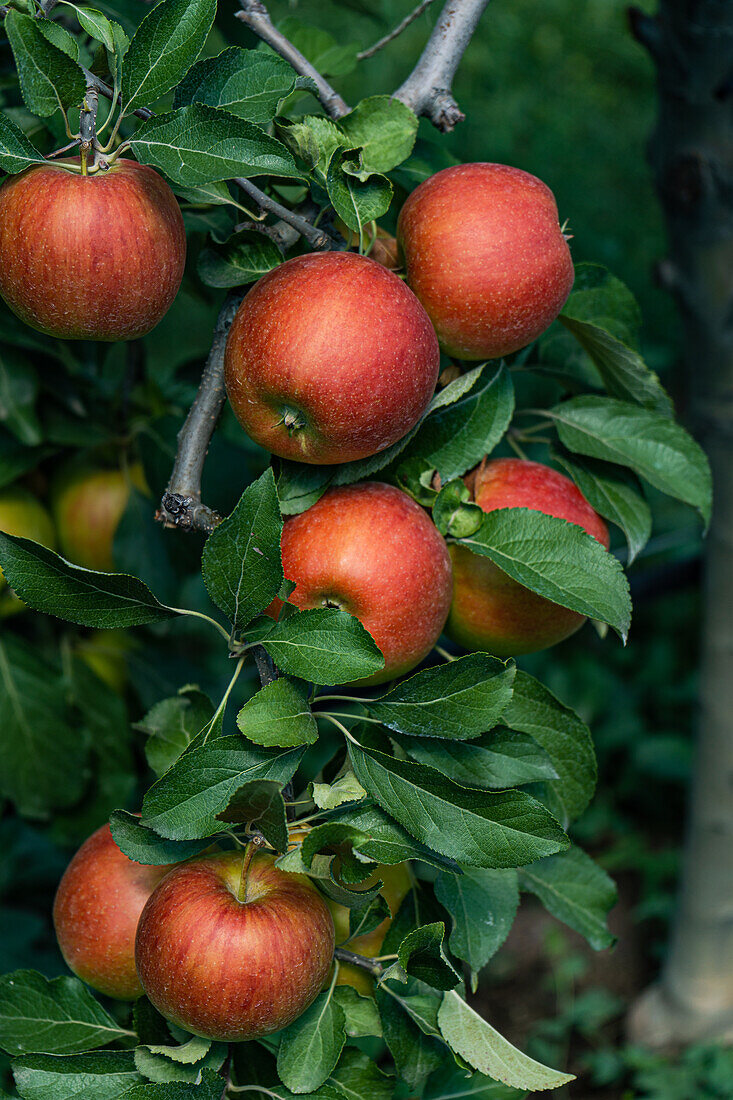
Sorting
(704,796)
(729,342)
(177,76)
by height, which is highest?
(177,76)

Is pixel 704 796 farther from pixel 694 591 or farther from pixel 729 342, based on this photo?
pixel 694 591

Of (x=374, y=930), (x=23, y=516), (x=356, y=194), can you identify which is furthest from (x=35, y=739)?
(x=356, y=194)

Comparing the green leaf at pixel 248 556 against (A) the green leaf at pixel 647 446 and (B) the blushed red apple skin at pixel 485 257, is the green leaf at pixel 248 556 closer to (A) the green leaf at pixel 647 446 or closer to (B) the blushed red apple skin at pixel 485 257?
(B) the blushed red apple skin at pixel 485 257

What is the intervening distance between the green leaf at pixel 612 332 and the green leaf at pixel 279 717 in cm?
40

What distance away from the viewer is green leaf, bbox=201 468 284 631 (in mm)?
617

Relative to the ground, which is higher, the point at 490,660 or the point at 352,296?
the point at 352,296

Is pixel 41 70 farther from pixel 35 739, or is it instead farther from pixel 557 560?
pixel 35 739

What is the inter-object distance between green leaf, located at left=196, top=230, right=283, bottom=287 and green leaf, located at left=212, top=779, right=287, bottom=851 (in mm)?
381

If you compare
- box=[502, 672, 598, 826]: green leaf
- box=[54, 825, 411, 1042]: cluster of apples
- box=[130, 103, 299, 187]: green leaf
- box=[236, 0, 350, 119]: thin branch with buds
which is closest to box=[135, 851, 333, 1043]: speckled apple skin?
box=[54, 825, 411, 1042]: cluster of apples

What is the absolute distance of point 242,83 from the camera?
2.23 ft

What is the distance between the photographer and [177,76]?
639 mm

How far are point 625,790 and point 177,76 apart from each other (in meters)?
1.89

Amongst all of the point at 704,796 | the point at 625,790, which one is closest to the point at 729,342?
the point at 704,796

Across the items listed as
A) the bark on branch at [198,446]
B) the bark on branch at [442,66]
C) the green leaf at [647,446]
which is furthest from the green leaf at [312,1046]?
the bark on branch at [442,66]
